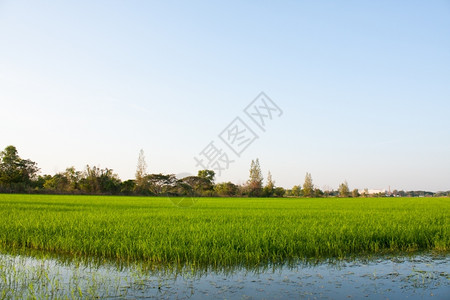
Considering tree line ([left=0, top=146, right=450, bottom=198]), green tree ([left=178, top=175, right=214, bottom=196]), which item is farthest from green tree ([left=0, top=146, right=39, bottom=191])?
green tree ([left=178, top=175, right=214, bottom=196])

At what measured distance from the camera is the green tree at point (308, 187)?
69812 millimetres

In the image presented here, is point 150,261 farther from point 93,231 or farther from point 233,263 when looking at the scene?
point 93,231

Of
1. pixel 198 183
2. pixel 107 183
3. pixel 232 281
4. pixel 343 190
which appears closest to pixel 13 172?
pixel 107 183

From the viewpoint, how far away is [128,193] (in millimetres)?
47125

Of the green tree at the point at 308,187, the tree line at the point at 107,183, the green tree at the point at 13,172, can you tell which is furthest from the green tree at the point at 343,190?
the green tree at the point at 13,172

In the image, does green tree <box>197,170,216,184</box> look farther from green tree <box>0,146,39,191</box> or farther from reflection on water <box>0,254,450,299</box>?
reflection on water <box>0,254,450,299</box>

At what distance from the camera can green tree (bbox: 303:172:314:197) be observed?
229 feet

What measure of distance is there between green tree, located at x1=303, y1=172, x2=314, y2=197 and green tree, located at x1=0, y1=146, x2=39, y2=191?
2043 inches

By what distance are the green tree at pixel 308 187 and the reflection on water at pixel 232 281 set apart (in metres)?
66.6

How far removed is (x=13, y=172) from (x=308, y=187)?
2194 inches

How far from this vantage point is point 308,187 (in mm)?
72062

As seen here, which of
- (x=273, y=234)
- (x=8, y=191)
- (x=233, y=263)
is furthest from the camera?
(x=8, y=191)

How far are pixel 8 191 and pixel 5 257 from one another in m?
41.6

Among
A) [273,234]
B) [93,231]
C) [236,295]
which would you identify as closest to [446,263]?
[273,234]
